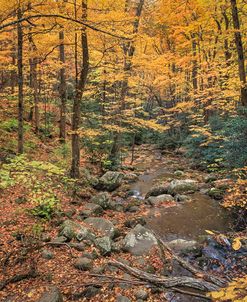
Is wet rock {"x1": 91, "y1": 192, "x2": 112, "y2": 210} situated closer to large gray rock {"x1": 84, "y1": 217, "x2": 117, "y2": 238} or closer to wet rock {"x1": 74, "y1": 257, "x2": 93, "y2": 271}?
large gray rock {"x1": 84, "y1": 217, "x2": 117, "y2": 238}

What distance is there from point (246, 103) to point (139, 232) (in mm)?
6602

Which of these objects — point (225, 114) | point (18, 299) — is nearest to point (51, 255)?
point (18, 299)

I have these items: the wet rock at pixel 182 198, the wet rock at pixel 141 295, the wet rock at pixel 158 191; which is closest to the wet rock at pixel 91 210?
the wet rock at pixel 158 191

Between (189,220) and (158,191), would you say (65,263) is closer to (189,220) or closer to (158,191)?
(189,220)

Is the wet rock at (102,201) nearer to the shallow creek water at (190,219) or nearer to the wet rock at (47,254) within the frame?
the shallow creek water at (190,219)

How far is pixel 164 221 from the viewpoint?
8875 millimetres

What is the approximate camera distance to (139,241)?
22.4 ft

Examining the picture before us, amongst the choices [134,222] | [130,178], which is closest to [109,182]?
[130,178]

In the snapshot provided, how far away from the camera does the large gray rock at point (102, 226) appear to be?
7295 mm

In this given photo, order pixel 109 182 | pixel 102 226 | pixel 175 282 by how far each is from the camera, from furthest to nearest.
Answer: pixel 109 182 < pixel 102 226 < pixel 175 282

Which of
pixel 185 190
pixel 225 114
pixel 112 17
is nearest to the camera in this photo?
pixel 112 17

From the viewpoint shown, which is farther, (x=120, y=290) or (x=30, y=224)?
(x=30, y=224)

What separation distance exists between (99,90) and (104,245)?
11003mm

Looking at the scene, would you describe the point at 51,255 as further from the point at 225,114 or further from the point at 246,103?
the point at 225,114
